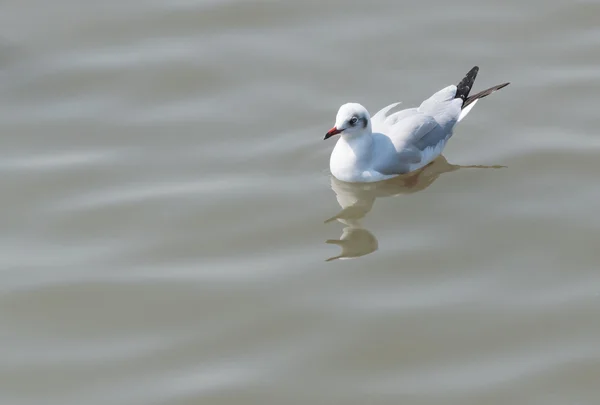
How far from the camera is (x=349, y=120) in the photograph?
27.7 feet

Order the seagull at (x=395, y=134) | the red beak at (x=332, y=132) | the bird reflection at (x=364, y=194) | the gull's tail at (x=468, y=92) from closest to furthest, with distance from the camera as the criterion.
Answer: the bird reflection at (x=364, y=194), the red beak at (x=332, y=132), the seagull at (x=395, y=134), the gull's tail at (x=468, y=92)

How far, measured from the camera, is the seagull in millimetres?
8516

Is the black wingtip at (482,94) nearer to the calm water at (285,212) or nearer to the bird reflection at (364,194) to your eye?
the calm water at (285,212)

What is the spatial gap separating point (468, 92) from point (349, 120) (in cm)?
116

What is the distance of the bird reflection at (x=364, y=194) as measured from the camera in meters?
7.90

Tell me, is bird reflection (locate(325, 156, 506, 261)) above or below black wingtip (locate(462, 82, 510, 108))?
below

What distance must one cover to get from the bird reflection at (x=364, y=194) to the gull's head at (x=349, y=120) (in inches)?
16.6

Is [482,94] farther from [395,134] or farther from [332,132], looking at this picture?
[332,132]

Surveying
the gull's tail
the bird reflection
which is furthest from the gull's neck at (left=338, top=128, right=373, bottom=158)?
the gull's tail

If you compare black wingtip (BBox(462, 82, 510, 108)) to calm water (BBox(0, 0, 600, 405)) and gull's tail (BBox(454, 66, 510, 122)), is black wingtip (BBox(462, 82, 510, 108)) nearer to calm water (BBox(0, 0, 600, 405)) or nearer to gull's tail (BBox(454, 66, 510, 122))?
gull's tail (BBox(454, 66, 510, 122))

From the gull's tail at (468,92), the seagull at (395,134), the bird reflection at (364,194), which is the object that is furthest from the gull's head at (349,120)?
the gull's tail at (468,92)

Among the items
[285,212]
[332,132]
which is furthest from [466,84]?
[285,212]

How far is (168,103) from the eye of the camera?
9.41 metres

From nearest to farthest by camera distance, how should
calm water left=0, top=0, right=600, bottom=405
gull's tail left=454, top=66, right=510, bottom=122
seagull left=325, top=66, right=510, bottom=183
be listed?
calm water left=0, top=0, right=600, bottom=405
seagull left=325, top=66, right=510, bottom=183
gull's tail left=454, top=66, right=510, bottom=122
